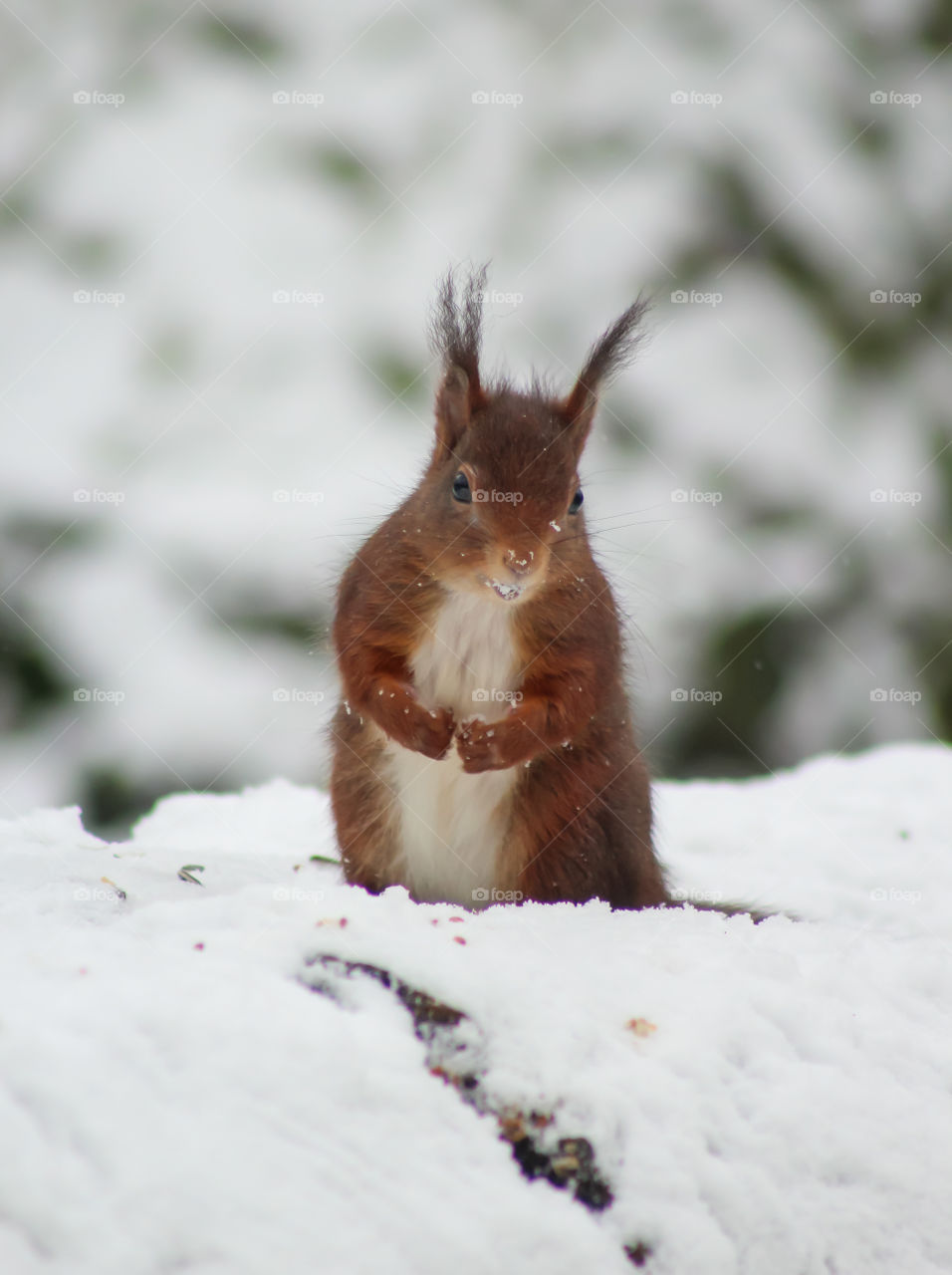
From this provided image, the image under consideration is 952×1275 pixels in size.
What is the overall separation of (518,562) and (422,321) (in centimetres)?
239

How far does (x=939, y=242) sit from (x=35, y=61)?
337 centimetres

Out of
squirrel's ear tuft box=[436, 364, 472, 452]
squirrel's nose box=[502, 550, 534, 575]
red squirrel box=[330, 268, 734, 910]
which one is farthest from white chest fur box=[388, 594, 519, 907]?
squirrel's ear tuft box=[436, 364, 472, 452]

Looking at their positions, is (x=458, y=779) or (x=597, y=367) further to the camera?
(x=597, y=367)

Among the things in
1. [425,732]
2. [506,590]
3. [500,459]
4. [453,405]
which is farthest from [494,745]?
[453,405]

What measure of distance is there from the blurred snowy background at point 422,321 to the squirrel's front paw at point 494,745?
2237 millimetres

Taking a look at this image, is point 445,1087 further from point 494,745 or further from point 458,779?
point 458,779

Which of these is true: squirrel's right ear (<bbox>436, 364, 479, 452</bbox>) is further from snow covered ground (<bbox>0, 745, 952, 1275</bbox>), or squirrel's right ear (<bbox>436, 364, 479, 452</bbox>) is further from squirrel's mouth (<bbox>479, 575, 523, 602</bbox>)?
snow covered ground (<bbox>0, 745, 952, 1275</bbox>)

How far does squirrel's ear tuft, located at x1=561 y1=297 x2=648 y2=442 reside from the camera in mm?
2062

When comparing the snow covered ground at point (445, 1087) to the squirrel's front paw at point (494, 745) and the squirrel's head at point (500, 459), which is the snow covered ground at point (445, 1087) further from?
the squirrel's head at point (500, 459)

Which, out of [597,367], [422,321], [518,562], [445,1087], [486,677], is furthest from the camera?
[422,321]

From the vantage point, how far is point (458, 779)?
1965 millimetres

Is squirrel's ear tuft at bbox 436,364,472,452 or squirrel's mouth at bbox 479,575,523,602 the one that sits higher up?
squirrel's ear tuft at bbox 436,364,472,452

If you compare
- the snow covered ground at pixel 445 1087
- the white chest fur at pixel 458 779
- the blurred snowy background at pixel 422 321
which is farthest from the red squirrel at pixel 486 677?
the blurred snowy background at pixel 422 321

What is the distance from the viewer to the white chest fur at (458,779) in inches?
76.1
